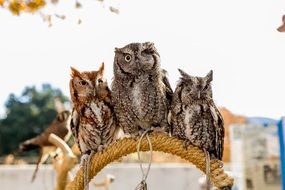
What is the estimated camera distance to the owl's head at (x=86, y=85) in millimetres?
1009

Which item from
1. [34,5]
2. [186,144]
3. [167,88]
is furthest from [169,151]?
[34,5]

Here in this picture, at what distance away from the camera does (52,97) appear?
12750 millimetres

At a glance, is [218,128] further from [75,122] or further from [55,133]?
[55,133]

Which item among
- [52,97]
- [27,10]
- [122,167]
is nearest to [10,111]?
[52,97]

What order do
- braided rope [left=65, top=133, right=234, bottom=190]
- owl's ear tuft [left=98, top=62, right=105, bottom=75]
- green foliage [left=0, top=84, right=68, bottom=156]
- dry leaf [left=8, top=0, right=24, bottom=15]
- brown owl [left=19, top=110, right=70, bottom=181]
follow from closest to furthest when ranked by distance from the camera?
braided rope [left=65, top=133, right=234, bottom=190] → owl's ear tuft [left=98, top=62, right=105, bottom=75] → dry leaf [left=8, top=0, right=24, bottom=15] → brown owl [left=19, top=110, right=70, bottom=181] → green foliage [left=0, top=84, right=68, bottom=156]

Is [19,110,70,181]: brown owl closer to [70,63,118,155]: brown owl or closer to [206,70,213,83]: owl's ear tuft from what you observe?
[70,63,118,155]: brown owl

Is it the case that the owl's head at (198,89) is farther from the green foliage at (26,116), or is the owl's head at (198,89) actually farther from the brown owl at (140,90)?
the green foliage at (26,116)

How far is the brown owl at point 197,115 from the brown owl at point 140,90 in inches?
1.1

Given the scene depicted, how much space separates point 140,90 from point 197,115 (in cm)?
10

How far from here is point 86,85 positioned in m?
1.01

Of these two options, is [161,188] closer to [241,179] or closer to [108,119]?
[241,179]

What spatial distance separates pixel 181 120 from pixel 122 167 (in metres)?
3.54

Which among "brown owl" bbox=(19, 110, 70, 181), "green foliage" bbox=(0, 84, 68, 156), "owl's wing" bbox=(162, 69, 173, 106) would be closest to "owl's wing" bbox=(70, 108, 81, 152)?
"owl's wing" bbox=(162, 69, 173, 106)

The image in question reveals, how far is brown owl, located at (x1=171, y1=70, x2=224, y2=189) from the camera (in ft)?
3.15
